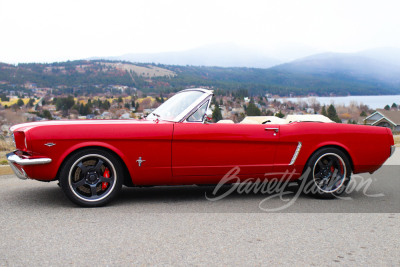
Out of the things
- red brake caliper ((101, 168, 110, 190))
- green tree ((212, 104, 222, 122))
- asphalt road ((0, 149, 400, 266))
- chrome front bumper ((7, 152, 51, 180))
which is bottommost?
asphalt road ((0, 149, 400, 266))

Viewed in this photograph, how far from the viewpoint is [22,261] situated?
312 cm

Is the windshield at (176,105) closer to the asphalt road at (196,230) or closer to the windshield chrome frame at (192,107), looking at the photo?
the windshield chrome frame at (192,107)

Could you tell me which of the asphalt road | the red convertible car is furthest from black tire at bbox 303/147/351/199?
the asphalt road

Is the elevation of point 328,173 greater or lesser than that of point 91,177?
lesser

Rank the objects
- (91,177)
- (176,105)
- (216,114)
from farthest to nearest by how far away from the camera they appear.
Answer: (176,105) < (216,114) < (91,177)

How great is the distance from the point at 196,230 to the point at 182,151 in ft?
4.15

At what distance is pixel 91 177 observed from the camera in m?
4.85

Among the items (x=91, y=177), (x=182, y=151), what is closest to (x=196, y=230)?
(x=182, y=151)

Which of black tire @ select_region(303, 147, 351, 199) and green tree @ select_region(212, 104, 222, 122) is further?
black tire @ select_region(303, 147, 351, 199)

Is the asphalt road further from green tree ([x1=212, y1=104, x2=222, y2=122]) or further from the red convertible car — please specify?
Result: green tree ([x1=212, y1=104, x2=222, y2=122])

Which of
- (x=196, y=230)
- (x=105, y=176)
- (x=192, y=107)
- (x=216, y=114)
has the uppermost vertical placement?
(x=192, y=107)

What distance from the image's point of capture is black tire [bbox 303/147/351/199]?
18.2ft

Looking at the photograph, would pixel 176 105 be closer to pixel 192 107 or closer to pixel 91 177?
pixel 192 107

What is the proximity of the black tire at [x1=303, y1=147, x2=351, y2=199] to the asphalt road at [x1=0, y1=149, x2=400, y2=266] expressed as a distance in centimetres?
13
